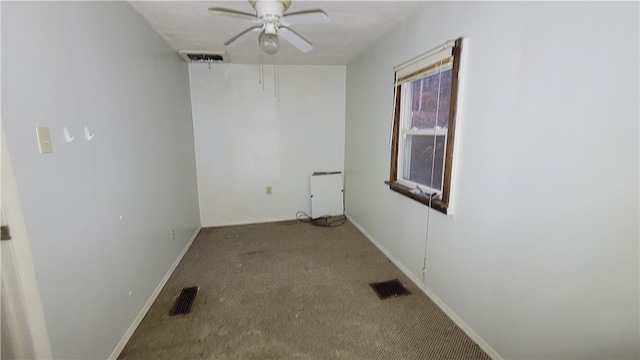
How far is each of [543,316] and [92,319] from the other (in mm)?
2259

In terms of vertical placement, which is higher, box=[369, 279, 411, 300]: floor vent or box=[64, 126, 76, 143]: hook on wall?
box=[64, 126, 76, 143]: hook on wall

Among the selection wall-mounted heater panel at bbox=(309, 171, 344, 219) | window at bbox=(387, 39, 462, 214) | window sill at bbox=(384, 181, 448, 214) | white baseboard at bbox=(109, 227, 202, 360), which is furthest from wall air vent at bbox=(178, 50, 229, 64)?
window sill at bbox=(384, 181, 448, 214)

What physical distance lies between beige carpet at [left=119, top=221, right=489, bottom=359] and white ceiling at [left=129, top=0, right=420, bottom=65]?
7.25 ft

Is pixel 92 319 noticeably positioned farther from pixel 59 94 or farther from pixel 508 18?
pixel 508 18

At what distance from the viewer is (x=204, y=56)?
3121mm

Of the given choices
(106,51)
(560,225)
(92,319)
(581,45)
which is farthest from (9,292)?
(581,45)

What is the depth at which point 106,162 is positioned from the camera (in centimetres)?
155

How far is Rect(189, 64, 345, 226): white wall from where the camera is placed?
3.51 metres

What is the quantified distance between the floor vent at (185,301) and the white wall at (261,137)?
1606 millimetres

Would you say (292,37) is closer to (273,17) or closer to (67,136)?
(273,17)

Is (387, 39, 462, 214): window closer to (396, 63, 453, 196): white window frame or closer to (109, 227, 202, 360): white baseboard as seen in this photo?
(396, 63, 453, 196): white window frame

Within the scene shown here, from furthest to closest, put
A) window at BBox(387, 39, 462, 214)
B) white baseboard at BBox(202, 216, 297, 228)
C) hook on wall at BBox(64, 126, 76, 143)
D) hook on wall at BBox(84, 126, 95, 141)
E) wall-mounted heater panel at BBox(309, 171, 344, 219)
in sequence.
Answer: wall-mounted heater panel at BBox(309, 171, 344, 219) → white baseboard at BBox(202, 216, 297, 228) → window at BBox(387, 39, 462, 214) → hook on wall at BBox(84, 126, 95, 141) → hook on wall at BBox(64, 126, 76, 143)

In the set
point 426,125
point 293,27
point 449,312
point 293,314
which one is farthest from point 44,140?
point 449,312

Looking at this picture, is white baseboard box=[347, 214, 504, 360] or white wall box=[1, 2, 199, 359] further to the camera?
white baseboard box=[347, 214, 504, 360]
